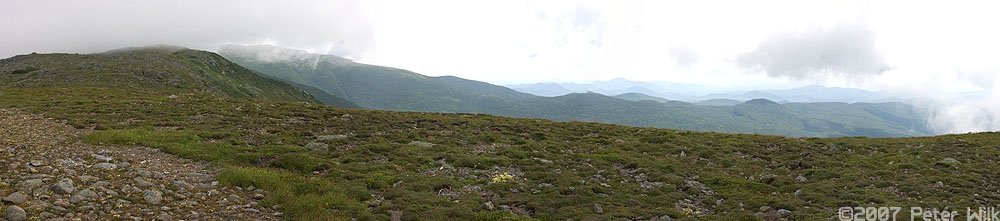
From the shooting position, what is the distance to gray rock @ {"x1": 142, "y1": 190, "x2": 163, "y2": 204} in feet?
40.7

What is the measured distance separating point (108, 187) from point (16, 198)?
219 cm

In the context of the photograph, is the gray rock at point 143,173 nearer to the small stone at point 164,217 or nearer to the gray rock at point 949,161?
the small stone at point 164,217

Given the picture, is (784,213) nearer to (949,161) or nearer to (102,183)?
(949,161)

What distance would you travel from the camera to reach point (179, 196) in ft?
43.7

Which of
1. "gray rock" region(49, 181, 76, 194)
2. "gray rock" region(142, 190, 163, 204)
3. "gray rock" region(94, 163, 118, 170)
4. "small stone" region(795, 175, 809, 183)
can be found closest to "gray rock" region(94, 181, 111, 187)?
"gray rock" region(49, 181, 76, 194)

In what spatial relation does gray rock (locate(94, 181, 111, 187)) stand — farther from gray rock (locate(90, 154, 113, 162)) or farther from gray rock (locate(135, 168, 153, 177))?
gray rock (locate(90, 154, 113, 162))

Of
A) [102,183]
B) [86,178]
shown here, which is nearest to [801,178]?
[102,183]

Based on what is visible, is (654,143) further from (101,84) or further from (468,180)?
(101,84)

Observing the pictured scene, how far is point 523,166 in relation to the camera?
2350cm

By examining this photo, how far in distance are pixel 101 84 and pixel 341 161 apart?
90993mm

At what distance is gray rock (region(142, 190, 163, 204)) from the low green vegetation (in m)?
2.95

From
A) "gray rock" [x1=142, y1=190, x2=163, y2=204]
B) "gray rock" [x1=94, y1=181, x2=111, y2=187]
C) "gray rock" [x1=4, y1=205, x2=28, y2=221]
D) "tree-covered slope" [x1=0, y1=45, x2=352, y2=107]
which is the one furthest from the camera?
"tree-covered slope" [x1=0, y1=45, x2=352, y2=107]

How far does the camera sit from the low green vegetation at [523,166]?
629 inches

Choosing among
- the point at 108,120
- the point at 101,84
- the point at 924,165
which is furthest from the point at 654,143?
the point at 101,84
